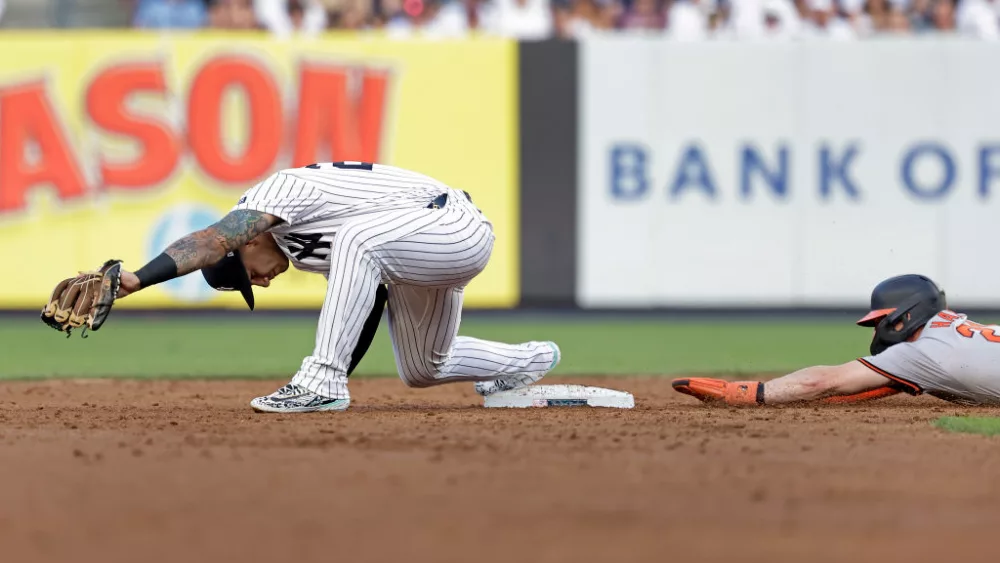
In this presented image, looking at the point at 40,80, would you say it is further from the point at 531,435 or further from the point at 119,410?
the point at 531,435

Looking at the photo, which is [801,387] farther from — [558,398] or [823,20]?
[823,20]

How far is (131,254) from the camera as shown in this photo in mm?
12617

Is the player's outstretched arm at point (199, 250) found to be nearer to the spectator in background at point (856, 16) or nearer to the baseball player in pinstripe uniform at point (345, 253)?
the baseball player in pinstripe uniform at point (345, 253)

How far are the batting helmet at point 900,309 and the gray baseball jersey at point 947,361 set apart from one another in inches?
2.9

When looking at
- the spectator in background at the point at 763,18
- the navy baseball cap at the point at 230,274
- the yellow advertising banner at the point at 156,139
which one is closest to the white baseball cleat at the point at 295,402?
the navy baseball cap at the point at 230,274

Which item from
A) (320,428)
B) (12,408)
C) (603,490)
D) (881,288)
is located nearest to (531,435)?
(320,428)

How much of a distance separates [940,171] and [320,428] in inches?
A: 372

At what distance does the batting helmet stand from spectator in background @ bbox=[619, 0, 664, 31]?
8478mm

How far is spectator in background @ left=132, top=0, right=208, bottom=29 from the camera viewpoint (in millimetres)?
13570

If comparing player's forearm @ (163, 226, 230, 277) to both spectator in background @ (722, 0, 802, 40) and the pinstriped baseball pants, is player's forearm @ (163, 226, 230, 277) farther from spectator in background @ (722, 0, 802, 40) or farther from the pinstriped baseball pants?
spectator in background @ (722, 0, 802, 40)

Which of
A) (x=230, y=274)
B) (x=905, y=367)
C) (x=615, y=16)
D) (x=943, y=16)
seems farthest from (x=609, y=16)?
(x=230, y=274)

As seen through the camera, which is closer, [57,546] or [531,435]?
[57,546]

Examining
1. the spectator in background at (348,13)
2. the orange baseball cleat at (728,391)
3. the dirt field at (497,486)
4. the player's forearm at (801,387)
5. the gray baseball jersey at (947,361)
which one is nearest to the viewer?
the dirt field at (497,486)

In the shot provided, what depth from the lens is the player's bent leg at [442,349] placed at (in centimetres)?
572
